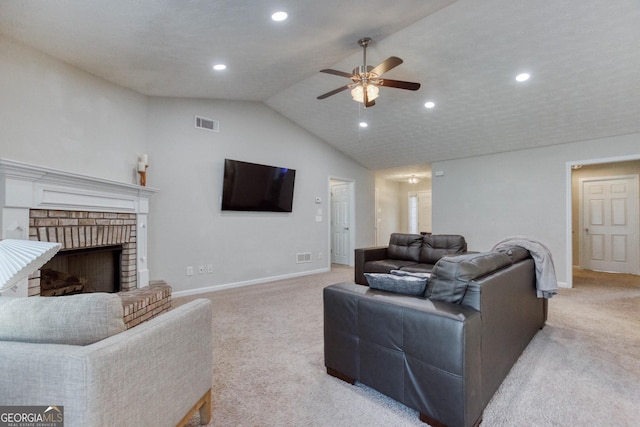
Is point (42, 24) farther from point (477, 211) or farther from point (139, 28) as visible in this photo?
point (477, 211)

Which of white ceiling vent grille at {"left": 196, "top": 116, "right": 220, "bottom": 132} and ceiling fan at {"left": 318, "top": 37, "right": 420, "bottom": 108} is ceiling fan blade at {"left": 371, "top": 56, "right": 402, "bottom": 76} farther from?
white ceiling vent grille at {"left": 196, "top": 116, "right": 220, "bottom": 132}

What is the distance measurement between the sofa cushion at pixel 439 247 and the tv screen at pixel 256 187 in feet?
8.06

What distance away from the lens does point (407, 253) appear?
186 inches

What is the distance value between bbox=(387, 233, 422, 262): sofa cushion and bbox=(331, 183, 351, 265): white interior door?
224 centimetres

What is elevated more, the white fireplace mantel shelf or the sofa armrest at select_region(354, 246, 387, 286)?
the white fireplace mantel shelf

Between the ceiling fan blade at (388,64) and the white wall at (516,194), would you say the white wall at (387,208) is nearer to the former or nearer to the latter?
the white wall at (516,194)

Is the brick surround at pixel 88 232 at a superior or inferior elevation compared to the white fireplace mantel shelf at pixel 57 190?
inferior

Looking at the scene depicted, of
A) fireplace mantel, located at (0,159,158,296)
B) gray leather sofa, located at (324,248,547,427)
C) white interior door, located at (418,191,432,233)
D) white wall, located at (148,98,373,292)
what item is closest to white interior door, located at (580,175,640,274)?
white interior door, located at (418,191,432,233)

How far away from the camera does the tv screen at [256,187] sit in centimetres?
482

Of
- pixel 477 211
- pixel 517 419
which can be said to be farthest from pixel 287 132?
pixel 517 419

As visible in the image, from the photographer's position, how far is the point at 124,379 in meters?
1.04

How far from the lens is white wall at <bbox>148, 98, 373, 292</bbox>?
4273 mm

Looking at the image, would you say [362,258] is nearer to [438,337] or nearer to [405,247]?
[405,247]

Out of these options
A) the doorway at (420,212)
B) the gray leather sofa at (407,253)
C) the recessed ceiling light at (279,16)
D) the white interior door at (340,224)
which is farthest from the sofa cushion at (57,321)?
the doorway at (420,212)
